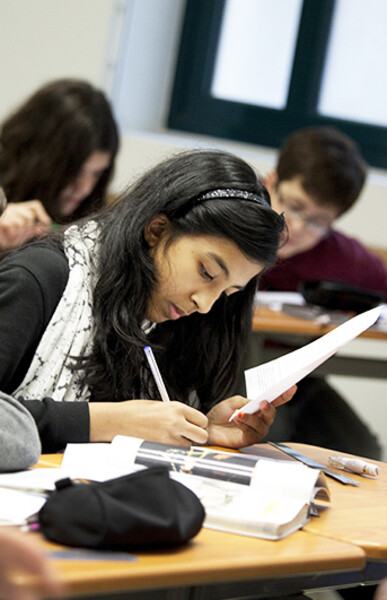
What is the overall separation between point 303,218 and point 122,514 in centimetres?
257

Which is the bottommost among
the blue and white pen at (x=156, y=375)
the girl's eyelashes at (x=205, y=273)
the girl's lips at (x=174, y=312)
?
the blue and white pen at (x=156, y=375)

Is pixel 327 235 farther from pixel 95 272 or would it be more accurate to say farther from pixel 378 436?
pixel 95 272

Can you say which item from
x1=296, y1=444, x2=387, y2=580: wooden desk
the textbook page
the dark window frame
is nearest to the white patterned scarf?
the textbook page

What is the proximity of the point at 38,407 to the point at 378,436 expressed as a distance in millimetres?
1721

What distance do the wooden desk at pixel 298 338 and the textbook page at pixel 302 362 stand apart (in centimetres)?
124

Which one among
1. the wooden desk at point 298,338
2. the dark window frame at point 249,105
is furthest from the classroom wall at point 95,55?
the wooden desk at point 298,338

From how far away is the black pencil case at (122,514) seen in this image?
0.91 meters

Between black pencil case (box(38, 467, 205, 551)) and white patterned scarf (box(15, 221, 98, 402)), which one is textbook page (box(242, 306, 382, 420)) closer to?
white patterned scarf (box(15, 221, 98, 402))

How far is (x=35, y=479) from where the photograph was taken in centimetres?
116

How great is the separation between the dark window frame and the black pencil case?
4098 mm

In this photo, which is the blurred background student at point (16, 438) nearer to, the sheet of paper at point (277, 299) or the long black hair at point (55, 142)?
the long black hair at point (55, 142)

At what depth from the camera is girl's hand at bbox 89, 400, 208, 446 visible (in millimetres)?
1446

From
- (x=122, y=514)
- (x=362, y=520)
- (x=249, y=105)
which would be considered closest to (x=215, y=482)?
(x=362, y=520)

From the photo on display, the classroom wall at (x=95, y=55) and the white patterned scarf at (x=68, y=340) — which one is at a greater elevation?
the classroom wall at (x=95, y=55)
